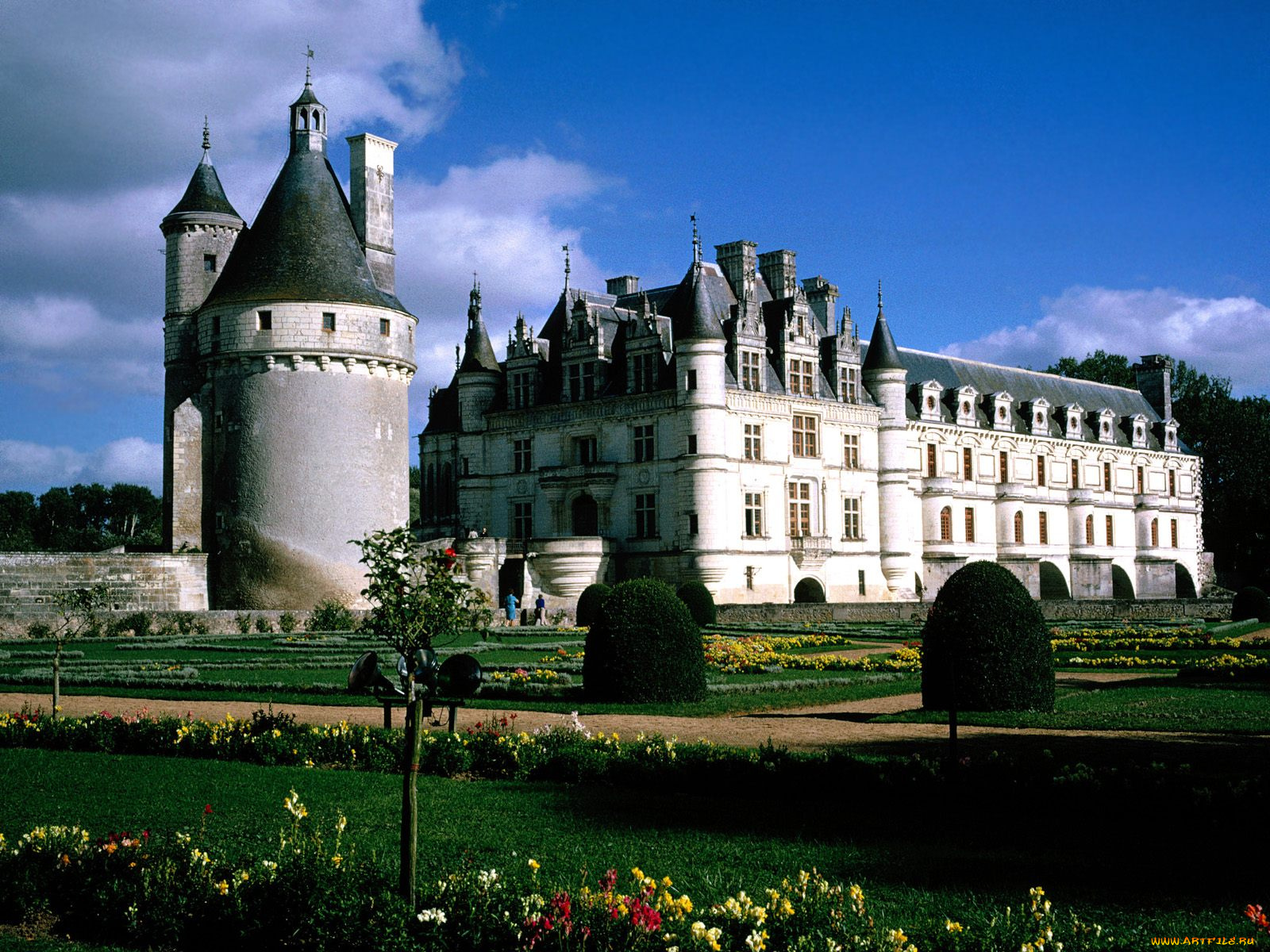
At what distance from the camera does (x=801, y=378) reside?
4806cm

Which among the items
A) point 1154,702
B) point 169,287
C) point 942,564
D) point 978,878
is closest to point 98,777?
point 978,878

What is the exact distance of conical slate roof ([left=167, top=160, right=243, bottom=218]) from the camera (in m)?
42.1

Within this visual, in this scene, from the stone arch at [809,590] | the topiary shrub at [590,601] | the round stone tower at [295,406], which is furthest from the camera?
the stone arch at [809,590]

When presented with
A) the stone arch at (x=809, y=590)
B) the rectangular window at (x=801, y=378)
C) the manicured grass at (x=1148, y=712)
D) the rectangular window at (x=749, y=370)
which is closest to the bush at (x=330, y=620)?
the rectangular window at (x=749, y=370)

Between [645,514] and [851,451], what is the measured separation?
30.0 ft

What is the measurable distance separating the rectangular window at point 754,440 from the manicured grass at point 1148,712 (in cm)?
2798

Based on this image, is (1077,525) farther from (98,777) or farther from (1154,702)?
(98,777)

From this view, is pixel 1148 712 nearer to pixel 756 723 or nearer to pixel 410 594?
pixel 756 723

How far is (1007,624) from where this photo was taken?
1535cm

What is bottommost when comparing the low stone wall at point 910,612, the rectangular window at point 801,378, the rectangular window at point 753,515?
the low stone wall at point 910,612

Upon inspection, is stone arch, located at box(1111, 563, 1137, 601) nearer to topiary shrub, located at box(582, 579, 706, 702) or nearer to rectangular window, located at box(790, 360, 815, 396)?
rectangular window, located at box(790, 360, 815, 396)

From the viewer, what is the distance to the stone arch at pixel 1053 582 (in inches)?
2398

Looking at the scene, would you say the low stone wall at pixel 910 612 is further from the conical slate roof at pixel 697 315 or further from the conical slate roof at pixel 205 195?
the conical slate roof at pixel 205 195

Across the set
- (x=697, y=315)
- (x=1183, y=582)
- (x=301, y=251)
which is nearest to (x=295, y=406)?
(x=301, y=251)
